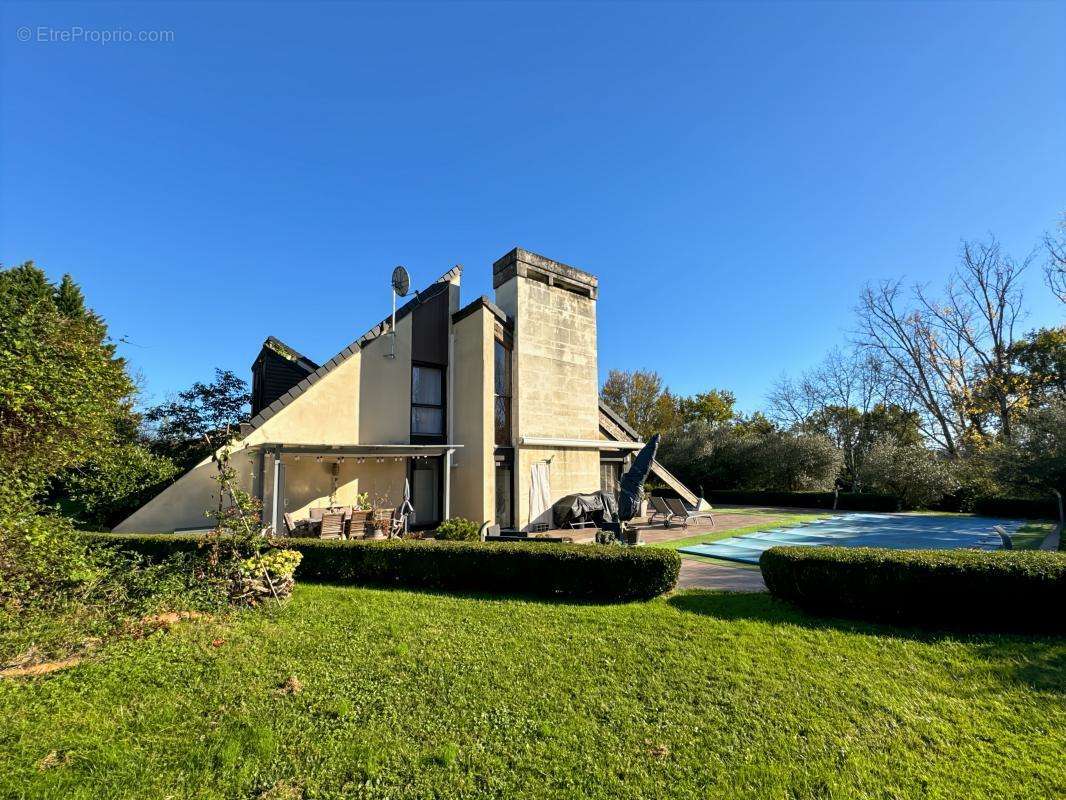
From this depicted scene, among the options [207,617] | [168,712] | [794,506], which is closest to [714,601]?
[168,712]

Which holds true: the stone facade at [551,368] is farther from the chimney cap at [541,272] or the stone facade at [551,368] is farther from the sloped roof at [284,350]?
the sloped roof at [284,350]

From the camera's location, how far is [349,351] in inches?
555

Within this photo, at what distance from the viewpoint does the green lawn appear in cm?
332

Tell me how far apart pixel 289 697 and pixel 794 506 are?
102ft

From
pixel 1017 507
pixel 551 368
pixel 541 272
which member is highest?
pixel 541 272

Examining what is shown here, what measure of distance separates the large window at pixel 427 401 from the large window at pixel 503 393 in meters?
2.03

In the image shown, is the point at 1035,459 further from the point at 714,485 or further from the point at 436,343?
the point at 436,343

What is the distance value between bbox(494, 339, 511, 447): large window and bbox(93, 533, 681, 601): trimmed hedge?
710cm

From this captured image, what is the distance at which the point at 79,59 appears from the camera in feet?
27.2

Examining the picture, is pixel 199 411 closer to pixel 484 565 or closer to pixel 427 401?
pixel 427 401

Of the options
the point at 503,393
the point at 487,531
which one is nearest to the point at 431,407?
the point at 503,393

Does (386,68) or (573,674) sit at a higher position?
(386,68)

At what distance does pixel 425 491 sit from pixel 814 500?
24612 mm

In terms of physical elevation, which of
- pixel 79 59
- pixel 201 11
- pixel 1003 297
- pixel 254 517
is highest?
pixel 1003 297
